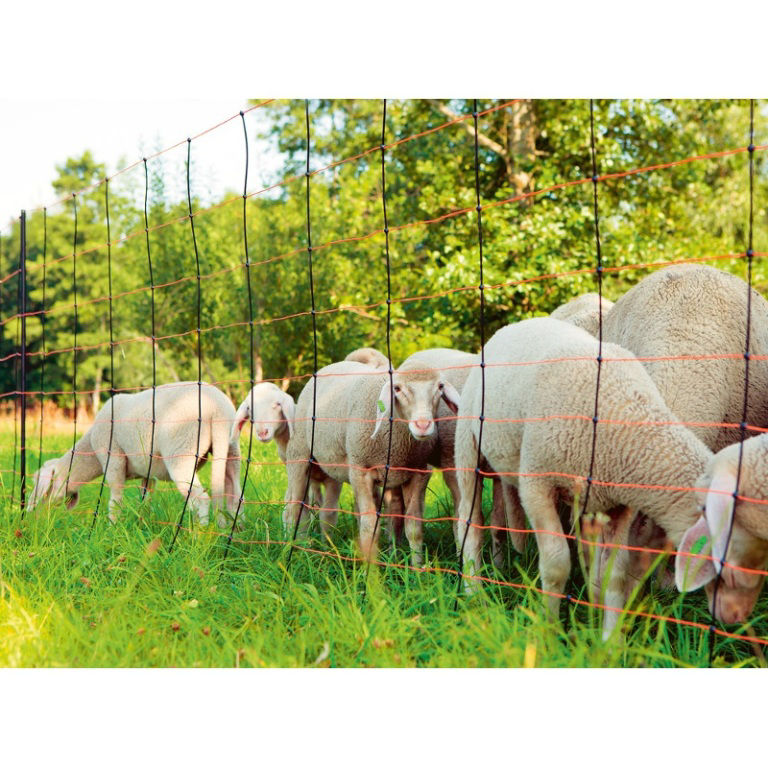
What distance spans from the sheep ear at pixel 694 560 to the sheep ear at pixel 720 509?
6 cm

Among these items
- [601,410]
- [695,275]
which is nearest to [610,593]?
[601,410]

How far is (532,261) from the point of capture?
10.8 metres

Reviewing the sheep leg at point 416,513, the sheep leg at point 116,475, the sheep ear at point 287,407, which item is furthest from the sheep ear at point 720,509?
the sheep leg at point 116,475

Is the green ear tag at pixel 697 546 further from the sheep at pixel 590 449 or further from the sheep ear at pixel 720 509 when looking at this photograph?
the sheep at pixel 590 449

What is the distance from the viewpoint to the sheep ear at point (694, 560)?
276 cm

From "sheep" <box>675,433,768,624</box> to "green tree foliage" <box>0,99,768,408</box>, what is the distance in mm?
6492

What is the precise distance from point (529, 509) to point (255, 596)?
4.25ft

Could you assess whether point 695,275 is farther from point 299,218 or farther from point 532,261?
point 299,218

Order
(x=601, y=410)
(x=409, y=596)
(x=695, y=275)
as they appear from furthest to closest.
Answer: (x=695, y=275), (x=409, y=596), (x=601, y=410)

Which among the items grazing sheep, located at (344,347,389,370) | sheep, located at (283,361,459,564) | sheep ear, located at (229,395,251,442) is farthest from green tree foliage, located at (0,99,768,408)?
sheep, located at (283,361,459,564)

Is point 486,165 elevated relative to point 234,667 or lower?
elevated

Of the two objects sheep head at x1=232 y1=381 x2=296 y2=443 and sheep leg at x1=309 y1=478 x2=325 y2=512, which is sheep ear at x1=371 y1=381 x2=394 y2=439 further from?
sheep leg at x1=309 y1=478 x2=325 y2=512

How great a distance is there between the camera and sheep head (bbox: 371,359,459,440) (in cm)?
412

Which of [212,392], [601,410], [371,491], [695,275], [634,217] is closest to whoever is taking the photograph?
[601,410]
